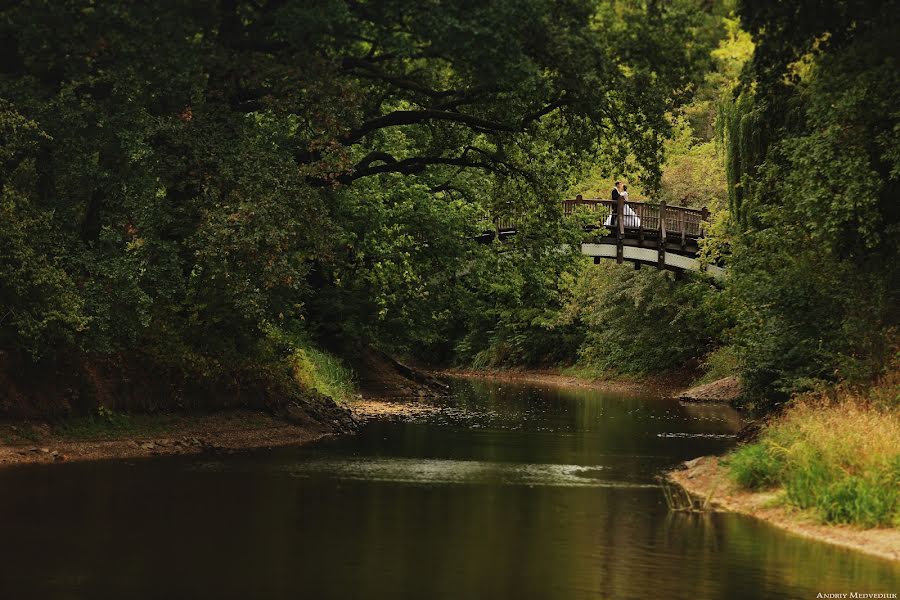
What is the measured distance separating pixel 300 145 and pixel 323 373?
1097 cm

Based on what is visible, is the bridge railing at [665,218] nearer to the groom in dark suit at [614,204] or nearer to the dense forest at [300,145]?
the groom in dark suit at [614,204]

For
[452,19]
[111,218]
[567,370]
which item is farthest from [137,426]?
[567,370]

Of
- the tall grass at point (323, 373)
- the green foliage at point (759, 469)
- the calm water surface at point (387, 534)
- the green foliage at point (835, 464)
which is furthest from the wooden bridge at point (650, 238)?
the green foliage at point (759, 469)

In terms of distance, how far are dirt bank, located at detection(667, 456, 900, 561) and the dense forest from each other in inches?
135

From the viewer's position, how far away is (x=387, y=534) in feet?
56.7

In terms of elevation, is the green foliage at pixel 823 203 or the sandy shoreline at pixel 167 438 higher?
the green foliage at pixel 823 203

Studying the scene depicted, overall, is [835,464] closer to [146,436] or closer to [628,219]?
[146,436]

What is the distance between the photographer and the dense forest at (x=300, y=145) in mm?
24547

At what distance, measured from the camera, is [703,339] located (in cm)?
5672

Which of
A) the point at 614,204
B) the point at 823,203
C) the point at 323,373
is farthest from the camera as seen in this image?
the point at 614,204

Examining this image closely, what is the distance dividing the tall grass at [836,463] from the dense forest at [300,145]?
3740 mm

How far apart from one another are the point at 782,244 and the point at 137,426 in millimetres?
13511

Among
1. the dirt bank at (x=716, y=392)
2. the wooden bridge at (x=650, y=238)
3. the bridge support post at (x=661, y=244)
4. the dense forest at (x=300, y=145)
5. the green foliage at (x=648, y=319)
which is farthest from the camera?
the green foliage at (x=648, y=319)

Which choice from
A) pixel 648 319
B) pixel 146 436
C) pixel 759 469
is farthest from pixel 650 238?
pixel 759 469
